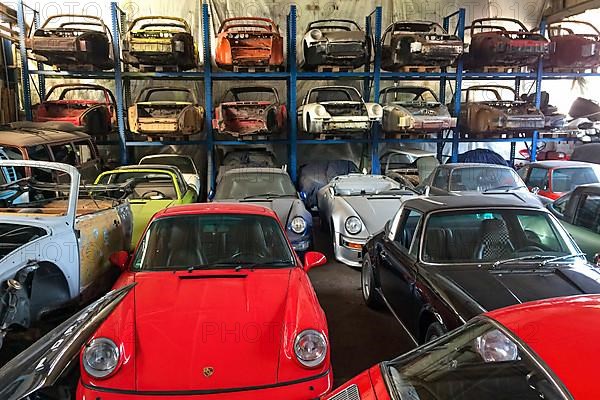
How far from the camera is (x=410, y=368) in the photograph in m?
1.98

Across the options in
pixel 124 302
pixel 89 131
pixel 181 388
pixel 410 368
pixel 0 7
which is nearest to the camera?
pixel 410 368

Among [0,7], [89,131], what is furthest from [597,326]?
[0,7]

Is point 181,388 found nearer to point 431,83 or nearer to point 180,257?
point 180,257

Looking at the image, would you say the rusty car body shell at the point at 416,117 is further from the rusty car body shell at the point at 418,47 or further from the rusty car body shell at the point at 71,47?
the rusty car body shell at the point at 71,47

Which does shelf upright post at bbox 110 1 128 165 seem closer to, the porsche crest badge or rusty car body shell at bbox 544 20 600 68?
the porsche crest badge

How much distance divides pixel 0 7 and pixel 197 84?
437cm

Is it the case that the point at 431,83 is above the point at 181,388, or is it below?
above

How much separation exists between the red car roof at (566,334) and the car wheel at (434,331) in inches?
47.1

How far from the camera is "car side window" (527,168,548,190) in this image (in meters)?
7.88

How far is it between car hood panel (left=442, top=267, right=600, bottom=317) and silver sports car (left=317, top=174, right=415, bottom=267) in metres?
2.54

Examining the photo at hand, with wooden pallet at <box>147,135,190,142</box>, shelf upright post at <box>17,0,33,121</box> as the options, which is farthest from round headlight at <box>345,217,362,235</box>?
shelf upright post at <box>17,0,33,121</box>

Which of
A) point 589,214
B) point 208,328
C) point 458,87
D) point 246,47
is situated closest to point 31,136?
point 246,47

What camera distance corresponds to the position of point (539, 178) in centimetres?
806

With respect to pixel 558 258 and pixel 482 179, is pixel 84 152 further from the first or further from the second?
pixel 558 258
